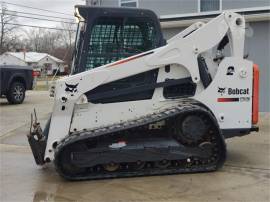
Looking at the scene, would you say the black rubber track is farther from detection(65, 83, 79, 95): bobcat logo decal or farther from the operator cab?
the operator cab

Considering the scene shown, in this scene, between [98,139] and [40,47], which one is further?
[40,47]

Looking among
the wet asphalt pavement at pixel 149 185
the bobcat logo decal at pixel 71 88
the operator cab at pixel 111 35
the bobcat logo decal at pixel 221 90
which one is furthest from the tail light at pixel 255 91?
the bobcat logo decal at pixel 71 88

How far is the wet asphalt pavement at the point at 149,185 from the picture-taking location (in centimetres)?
569

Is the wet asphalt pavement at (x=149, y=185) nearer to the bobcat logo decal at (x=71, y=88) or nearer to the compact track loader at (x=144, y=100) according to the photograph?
the compact track loader at (x=144, y=100)

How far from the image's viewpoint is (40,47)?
96.1 m

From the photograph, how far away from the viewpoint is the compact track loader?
21.3 feet

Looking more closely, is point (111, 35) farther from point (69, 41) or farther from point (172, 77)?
point (69, 41)

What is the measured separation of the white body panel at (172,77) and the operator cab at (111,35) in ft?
1.38

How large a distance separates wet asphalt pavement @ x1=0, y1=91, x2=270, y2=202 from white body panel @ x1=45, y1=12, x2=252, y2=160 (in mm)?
578

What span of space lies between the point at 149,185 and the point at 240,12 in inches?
300

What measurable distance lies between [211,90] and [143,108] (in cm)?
102

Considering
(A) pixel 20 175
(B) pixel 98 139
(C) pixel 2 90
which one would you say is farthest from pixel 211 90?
(C) pixel 2 90

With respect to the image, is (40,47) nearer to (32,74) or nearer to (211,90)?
(32,74)

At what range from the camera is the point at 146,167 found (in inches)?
261
